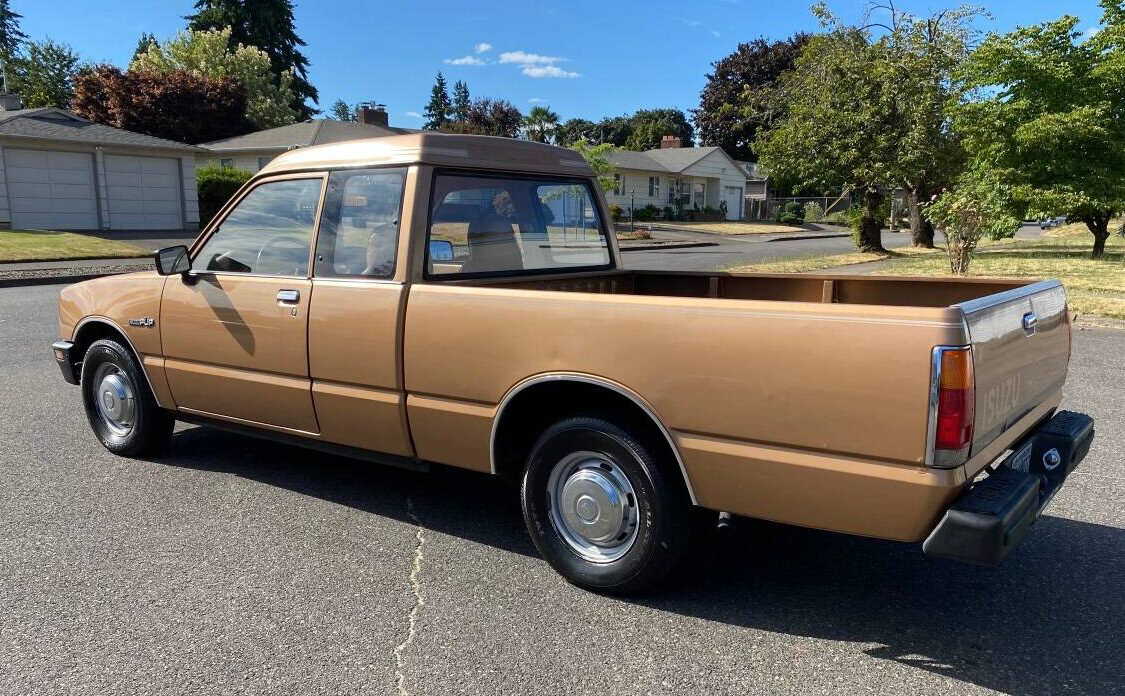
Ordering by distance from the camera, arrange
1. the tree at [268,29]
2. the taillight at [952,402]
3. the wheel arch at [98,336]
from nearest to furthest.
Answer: the taillight at [952,402], the wheel arch at [98,336], the tree at [268,29]

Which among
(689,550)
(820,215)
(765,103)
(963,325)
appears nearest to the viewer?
(963,325)

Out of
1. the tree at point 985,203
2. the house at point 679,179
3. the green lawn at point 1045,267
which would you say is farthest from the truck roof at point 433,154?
the house at point 679,179

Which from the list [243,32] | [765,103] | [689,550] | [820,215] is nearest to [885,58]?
[765,103]

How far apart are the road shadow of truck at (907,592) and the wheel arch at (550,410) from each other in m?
0.50

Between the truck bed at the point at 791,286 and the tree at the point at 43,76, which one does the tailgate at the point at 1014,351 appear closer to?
the truck bed at the point at 791,286

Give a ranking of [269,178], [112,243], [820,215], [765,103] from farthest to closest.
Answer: [820,215], [765,103], [112,243], [269,178]

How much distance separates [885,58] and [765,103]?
6.35 meters

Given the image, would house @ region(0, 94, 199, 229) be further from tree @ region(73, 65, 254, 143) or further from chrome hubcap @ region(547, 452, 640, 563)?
chrome hubcap @ region(547, 452, 640, 563)

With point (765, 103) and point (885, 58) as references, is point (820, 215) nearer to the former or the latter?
point (765, 103)

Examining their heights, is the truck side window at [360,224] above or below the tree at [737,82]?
below

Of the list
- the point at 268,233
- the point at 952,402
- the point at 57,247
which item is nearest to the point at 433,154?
the point at 268,233

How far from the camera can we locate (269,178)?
4.61m

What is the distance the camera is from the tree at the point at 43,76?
194ft

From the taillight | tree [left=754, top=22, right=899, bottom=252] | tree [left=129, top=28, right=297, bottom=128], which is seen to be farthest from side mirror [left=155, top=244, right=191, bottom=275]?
tree [left=129, top=28, right=297, bottom=128]
